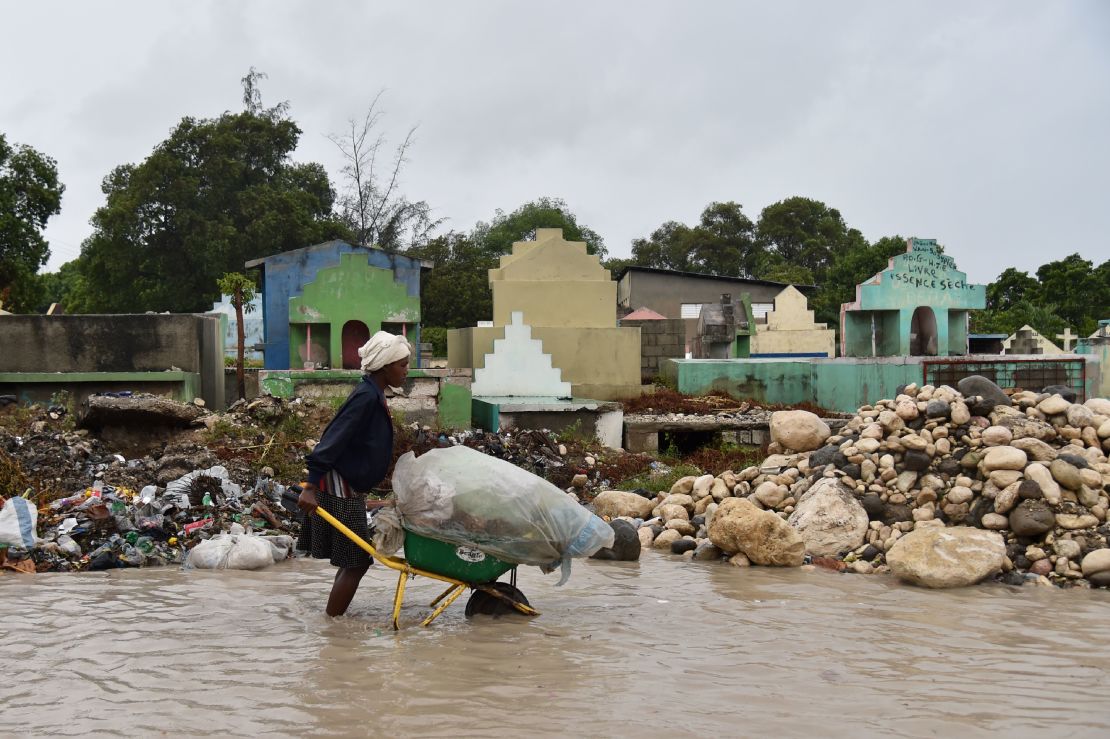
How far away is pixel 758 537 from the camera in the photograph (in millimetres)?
8398

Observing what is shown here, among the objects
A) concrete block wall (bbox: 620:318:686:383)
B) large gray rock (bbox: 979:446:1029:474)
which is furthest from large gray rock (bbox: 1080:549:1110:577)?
concrete block wall (bbox: 620:318:686:383)

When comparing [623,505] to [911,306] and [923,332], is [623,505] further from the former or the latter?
[923,332]

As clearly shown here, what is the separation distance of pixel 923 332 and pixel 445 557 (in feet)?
52.4

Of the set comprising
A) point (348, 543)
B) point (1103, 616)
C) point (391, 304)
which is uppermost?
point (391, 304)

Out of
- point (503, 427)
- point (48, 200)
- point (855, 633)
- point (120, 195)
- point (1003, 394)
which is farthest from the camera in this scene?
point (120, 195)

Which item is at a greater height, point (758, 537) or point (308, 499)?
point (308, 499)

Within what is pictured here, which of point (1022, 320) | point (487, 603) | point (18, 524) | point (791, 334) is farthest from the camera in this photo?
point (1022, 320)

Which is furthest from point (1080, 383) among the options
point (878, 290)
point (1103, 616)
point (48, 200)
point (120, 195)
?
point (120, 195)

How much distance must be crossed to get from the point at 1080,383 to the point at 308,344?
12.1 m

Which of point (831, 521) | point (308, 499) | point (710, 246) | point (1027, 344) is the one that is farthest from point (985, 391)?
point (710, 246)

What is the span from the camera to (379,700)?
452 centimetres

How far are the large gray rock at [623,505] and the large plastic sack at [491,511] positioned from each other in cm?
467

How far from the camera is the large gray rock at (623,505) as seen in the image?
10445mm

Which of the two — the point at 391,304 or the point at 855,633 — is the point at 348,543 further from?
the point at 391,304
